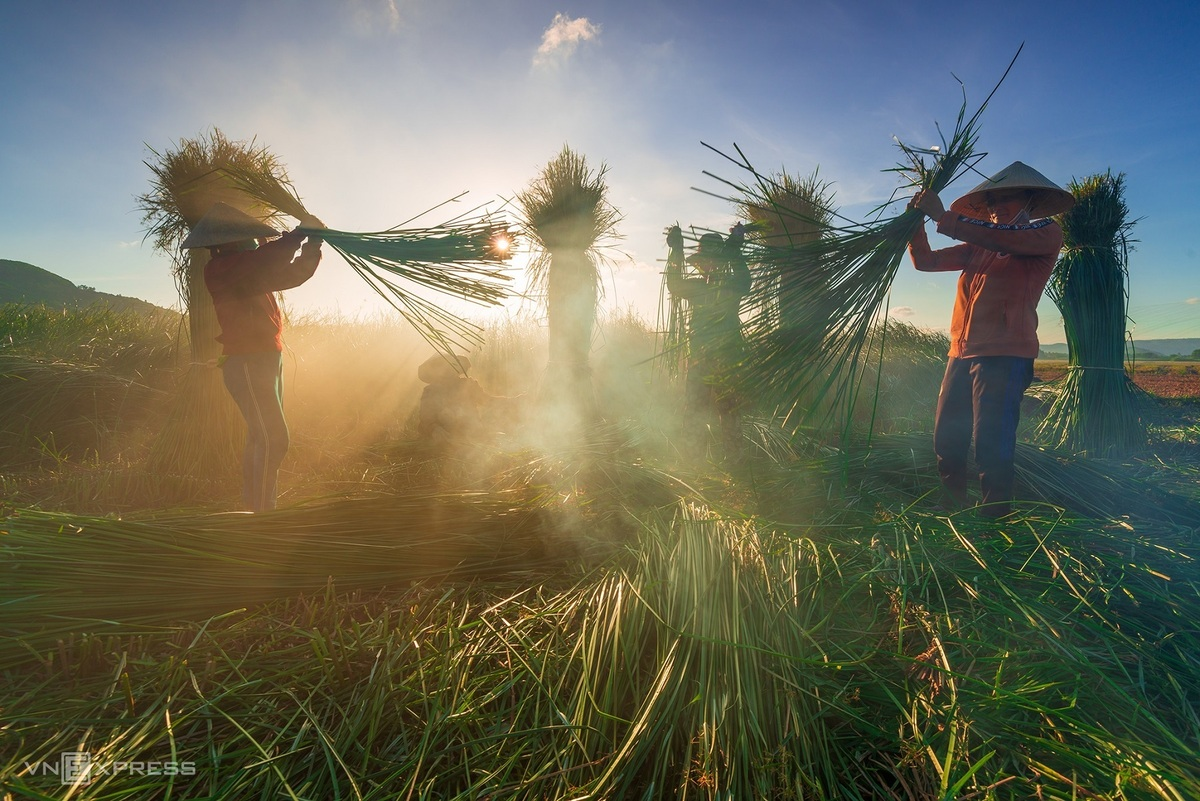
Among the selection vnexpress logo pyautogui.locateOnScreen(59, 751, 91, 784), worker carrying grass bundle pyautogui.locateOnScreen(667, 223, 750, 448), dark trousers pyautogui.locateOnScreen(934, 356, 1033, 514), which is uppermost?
worker carrying grass bundle pyautogui.locateOnScreen(667, 223, 750, 448)

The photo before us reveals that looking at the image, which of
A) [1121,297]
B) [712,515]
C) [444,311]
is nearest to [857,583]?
[712,515]

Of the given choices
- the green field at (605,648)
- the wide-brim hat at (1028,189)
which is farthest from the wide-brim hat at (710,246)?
the wide-brim hat at (1028,189)

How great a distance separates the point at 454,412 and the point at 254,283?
2.32m

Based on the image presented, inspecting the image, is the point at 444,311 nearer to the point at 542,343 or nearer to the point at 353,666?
the point at 353,666

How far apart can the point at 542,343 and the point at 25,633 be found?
6550 millimetres

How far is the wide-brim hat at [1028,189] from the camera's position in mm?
2197

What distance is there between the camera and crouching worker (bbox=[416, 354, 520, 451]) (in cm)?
455

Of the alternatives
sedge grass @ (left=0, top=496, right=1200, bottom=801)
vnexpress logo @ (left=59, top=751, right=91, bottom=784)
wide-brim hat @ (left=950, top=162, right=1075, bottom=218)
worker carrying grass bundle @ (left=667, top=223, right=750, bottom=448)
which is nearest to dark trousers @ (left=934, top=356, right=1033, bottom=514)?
sedge grass @ (left=0, top=496, right=1200, bottom=801)

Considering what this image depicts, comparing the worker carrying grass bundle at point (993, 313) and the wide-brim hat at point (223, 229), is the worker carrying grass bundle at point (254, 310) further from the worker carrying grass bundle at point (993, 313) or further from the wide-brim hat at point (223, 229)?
the worker carrying grass bundle at point (993, 313)

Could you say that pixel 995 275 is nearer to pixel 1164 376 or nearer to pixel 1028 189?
pixel 1028 189

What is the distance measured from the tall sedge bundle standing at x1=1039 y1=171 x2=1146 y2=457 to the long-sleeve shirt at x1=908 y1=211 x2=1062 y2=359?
3.13 metres

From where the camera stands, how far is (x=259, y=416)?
2.64m

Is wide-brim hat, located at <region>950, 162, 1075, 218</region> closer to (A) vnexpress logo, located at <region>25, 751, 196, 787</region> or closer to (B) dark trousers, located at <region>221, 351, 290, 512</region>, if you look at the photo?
(A) vnexpress logo, located at <region>25, 751, 196, 787</region>

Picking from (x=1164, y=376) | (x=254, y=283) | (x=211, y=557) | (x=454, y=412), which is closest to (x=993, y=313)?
(x=211, y=557)
